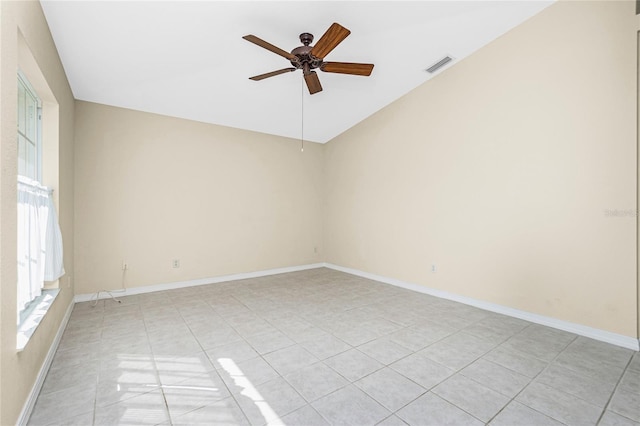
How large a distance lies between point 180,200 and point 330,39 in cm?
331

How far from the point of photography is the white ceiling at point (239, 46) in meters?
2.51

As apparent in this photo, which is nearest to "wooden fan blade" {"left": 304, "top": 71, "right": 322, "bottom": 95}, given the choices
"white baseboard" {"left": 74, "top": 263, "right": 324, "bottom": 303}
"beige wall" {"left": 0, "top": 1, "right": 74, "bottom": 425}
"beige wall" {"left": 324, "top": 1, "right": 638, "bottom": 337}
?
"beige wall" {"left": 324, "top": 1, "right": 638, "bottom": 337}

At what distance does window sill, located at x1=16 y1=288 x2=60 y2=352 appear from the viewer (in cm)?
168

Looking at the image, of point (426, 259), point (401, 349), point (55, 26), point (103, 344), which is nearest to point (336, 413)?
point (401, 349)

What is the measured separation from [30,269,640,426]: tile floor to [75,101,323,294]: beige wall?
90cm

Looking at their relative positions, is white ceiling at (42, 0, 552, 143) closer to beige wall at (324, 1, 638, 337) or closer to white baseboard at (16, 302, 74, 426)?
beige wall at (324, 1, 638, 337)

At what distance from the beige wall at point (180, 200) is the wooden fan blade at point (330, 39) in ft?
9.21

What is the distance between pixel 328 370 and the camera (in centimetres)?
217

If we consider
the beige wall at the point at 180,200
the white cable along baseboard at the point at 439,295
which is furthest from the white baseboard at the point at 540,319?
the beige wall at the point at 180,200

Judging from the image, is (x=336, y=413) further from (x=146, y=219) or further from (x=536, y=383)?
(x=146, y=219)

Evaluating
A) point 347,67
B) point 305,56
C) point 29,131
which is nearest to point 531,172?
point 347,67

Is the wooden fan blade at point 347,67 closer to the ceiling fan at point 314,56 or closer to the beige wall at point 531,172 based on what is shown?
the ceiling fan at point 314,56

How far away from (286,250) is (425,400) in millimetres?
4059

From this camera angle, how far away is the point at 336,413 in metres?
1.71
